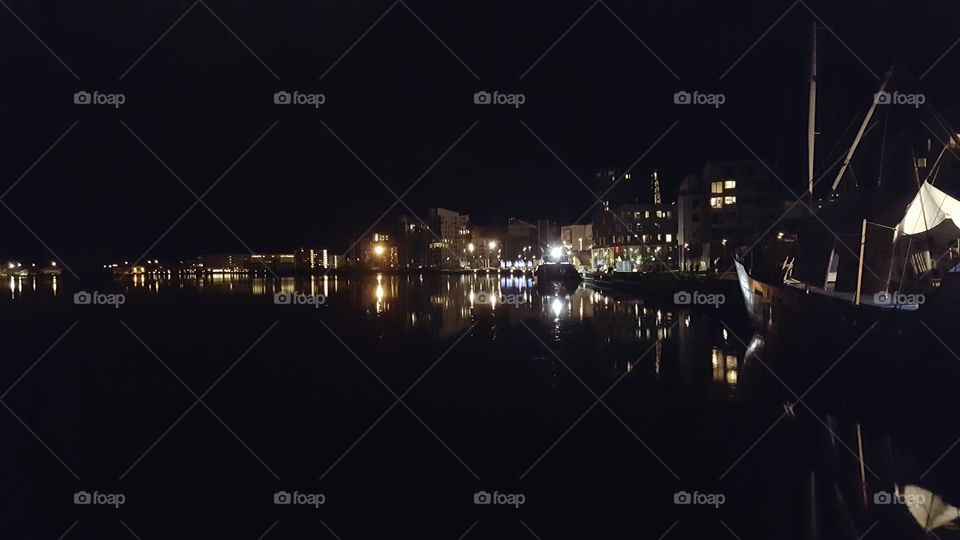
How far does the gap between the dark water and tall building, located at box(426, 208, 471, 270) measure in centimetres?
13804

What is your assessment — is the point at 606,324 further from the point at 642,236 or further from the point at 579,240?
the point at 579,240

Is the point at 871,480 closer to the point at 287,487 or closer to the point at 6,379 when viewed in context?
the point at 287,487

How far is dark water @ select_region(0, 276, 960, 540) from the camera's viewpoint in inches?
255

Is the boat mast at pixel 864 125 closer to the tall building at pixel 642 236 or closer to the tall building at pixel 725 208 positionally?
the tall building at pixel 725 208

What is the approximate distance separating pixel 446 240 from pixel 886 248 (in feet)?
482

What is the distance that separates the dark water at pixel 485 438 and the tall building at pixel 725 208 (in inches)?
1925

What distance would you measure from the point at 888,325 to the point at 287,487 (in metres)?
12.8

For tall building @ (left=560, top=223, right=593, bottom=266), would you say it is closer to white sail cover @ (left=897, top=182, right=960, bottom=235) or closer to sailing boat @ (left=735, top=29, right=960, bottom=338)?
sailing boat @ (left=735, top=29, right=960, bottom=338)

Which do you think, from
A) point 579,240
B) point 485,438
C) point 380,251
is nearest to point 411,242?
point 380,251

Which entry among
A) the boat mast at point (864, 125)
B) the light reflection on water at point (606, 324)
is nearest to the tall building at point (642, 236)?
the light reflection on water at point (606, 324)

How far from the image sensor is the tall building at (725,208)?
62750mm

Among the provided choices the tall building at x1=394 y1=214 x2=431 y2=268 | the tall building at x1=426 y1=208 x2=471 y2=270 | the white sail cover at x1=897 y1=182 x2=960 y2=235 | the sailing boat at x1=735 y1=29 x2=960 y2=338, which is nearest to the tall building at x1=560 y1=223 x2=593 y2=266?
the tall building at x1=426 y1=208 x2=471 y2=270

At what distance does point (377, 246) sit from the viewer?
15962 centimetres

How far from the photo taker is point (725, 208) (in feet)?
214
